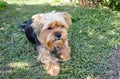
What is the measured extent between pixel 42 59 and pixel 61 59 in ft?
1.29

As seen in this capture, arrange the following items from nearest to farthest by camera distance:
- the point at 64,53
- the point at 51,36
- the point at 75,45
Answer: the point at 51,36, the point at 64,53, the point at 75,45

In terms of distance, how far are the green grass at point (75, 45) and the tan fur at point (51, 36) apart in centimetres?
16

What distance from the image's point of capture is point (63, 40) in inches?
194

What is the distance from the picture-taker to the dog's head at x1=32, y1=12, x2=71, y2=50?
4.80 m

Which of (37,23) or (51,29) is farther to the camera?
(37,23)

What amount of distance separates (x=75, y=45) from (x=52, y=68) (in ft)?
3.72

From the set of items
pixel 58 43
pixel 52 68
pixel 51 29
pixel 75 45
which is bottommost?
pixel 52 68

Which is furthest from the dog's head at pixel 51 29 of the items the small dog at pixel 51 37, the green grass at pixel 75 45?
the green grass at pixel 75 45

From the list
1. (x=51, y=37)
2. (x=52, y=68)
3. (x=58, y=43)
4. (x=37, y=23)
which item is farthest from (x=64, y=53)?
(x=37, y=23)

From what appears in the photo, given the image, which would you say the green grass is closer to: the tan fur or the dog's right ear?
the tan fur

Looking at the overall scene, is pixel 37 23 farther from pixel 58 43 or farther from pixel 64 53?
pixel 64 53

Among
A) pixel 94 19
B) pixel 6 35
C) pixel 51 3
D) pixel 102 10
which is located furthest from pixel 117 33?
pixel 51 3

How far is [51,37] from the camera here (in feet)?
15.8

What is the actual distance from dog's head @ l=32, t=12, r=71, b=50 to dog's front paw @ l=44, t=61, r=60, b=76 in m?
0.31
